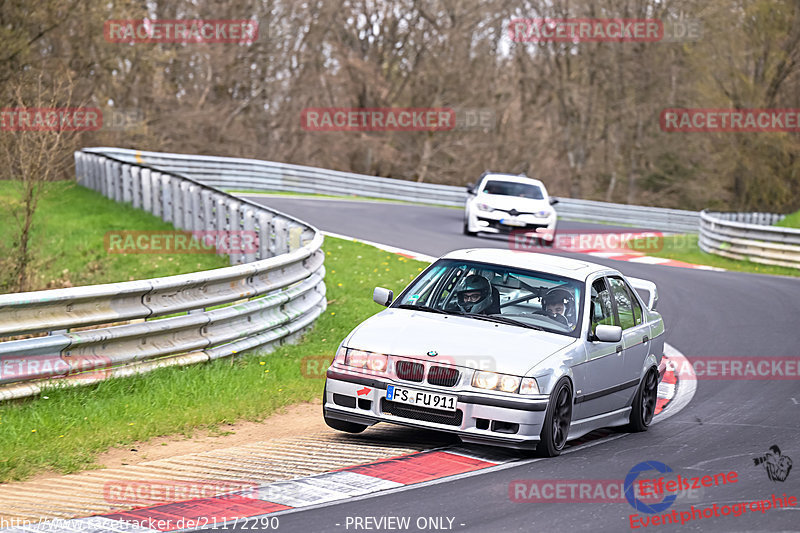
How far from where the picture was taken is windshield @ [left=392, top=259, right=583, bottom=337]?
8.53 metres

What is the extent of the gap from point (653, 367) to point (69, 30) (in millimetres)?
28384

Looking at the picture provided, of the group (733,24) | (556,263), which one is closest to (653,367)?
(556,263)

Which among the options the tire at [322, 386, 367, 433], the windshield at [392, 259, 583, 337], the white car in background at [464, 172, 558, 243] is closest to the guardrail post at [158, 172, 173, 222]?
the white car in background at [464, 172, 558, 243]

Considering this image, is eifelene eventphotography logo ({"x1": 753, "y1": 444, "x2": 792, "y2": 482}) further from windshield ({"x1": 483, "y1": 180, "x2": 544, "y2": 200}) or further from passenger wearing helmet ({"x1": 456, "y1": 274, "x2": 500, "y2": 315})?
windshield ({"x1": 483, "y1": 180, "x2": 544, "y2": 200})

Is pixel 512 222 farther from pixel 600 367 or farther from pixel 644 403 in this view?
Answer: pixel 600 367

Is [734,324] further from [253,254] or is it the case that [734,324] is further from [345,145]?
[345,145]

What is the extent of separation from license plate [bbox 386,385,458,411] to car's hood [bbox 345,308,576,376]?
0.24 meters

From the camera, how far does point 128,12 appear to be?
1399 inches

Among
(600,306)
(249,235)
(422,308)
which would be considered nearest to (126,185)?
(249,235)

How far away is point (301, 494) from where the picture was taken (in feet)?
20.9

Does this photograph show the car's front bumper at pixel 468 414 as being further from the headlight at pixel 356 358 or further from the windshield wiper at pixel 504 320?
the windshield wiper at pixel 504 320

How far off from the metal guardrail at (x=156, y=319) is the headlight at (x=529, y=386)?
3.42 m

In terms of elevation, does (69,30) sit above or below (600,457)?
above

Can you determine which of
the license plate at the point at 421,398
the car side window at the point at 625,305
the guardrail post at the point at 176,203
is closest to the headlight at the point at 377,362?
the license plate at the point at 421,398
